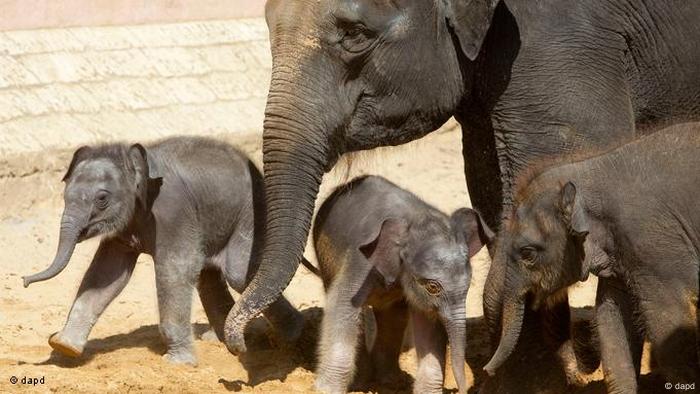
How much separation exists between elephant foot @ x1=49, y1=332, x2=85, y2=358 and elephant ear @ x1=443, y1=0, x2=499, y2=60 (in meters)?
2.31

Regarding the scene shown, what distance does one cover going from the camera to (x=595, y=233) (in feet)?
21.7

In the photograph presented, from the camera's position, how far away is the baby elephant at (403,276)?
7203 mm

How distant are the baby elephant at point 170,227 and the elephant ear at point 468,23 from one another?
1587 mm

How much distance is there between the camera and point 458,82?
729 cm

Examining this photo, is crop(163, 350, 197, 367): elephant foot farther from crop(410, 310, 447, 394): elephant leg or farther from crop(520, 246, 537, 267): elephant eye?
crop(520, 246, 537, 267): elephant eye

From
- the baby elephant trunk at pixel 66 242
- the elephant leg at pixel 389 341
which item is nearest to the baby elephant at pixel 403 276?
the elephant leg at pixel 389 341

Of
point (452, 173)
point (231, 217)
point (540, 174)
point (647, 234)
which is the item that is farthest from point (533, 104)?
point (452, 173)

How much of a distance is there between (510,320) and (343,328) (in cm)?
84

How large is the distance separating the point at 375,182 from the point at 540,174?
122cm

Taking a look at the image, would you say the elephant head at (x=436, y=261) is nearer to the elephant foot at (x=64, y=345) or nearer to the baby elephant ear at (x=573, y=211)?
the baby elephant ear at (x=573, y=211)

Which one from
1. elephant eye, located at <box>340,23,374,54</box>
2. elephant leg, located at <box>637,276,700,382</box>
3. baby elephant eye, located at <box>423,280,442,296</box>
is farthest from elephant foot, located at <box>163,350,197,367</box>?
elephant leg, located at <box>637,276,700,382</box>

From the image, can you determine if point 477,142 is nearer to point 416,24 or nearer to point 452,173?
point 416,24

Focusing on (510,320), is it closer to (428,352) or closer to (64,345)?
(428,352)

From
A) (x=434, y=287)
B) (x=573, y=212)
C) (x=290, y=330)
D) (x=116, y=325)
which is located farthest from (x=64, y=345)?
(x=573, y=212)
